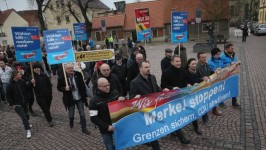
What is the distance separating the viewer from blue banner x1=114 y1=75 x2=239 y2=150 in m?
4.23

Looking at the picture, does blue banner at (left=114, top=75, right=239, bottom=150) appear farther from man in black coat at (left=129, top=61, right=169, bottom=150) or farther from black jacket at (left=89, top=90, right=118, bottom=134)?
man in black coat at (left=129, top=61, right=169, bottom=150)

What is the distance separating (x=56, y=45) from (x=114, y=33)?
3626 centimetres

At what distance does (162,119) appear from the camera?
4555 millimetres

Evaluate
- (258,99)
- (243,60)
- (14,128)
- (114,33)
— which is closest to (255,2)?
(114,33)

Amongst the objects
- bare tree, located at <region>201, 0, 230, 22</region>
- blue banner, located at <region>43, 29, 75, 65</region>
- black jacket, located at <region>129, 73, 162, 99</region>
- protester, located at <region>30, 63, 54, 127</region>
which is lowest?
protester, located at <region>30, 63, 54, 127</region>

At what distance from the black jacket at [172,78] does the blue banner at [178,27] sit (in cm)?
354

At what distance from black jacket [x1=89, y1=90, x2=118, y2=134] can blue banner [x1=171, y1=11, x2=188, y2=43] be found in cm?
500

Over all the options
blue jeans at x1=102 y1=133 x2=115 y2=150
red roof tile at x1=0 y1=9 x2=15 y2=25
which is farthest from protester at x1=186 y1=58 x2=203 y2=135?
red roof tile at x1=0 y1=9 x2=15 y2=25

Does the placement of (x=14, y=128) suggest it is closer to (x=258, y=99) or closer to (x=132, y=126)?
(x=132, y=126)

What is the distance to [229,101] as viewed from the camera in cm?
765

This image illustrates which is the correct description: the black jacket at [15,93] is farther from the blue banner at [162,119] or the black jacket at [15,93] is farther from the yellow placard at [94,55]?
the blue banner at [162,119]

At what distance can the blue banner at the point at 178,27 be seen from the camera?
8.49m

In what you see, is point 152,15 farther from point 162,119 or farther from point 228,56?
point 162,119

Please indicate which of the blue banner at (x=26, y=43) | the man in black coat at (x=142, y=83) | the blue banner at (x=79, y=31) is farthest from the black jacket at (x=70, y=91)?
the blue banner at (x=79, y=31)
